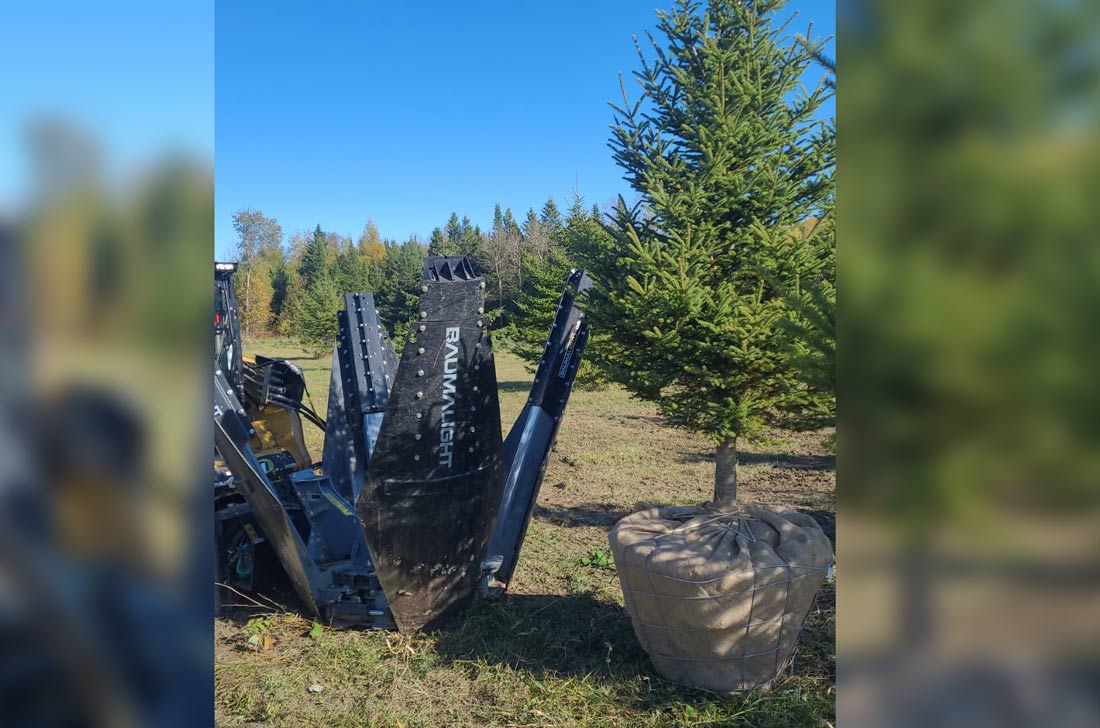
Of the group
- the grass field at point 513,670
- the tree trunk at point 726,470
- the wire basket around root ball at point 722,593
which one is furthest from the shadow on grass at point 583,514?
the wire basket around root ball at point 722,593

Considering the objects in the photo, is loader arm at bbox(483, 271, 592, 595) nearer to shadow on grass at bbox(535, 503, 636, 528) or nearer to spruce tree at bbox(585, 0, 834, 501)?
spruce tree at bbox(585, 0, 834, 501)

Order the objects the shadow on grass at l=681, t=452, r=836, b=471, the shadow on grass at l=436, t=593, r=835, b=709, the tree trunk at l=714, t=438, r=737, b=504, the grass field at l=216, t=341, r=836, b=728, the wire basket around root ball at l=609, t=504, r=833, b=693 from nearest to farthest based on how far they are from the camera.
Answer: the wire basket around root ball at l=609, t=504, r=833, b=693
the grass field at l=216, t=341, r=836, b=728
the shadow on grass at l=436, t=593, r=835, b=709
the tree trunk at l=714, t=438, r=737, b=504
the shadow on grass at l=681, t=452, r=836, b=471

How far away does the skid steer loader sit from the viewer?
13.0 feet

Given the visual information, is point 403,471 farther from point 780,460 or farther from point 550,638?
point 780,460

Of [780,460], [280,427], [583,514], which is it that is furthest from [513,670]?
[780,460]

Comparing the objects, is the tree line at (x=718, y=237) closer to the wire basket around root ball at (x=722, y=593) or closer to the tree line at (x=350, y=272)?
the wire basket around root ball at (x=722, y=593)

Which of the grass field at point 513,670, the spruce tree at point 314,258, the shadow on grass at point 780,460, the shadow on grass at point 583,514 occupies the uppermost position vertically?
the spruce tree at point 314,258

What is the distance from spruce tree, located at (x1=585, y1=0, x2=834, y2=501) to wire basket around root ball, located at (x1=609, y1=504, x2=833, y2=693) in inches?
65.5

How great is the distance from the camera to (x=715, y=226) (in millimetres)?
5613

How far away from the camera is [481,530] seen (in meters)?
4.47

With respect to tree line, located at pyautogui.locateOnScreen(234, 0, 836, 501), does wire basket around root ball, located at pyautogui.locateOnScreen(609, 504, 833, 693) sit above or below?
below

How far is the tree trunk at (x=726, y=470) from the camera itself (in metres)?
5.80

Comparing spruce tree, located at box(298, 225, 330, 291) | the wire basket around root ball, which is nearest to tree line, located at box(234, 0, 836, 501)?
the wire basket around root ball
